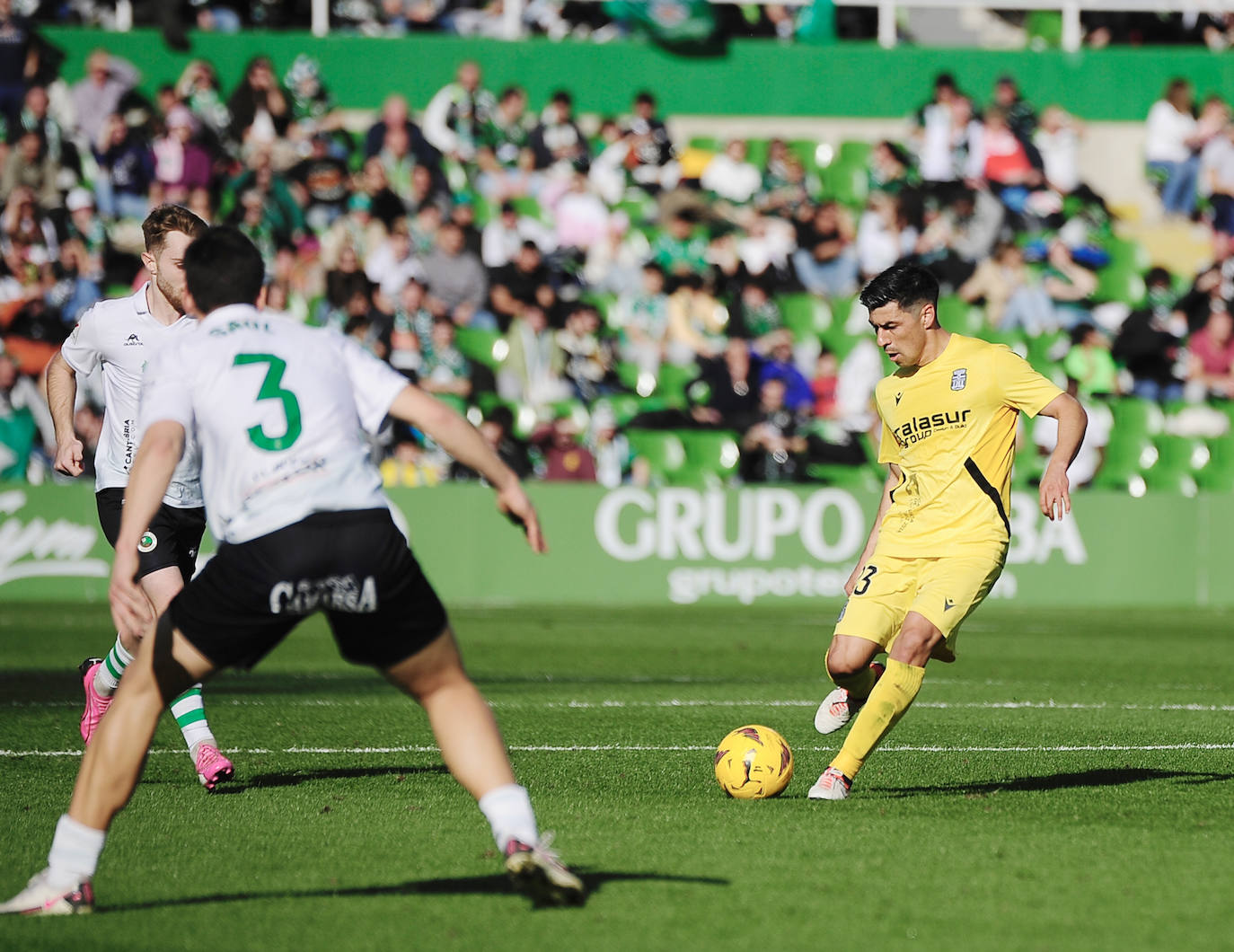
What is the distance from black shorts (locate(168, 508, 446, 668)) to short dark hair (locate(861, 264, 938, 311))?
303 cm

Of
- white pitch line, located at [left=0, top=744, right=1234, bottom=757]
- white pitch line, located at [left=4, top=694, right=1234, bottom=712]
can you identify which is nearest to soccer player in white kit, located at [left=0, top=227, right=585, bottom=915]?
white pitch line, located at [left=0, top=744, right=1234, bottom=757]

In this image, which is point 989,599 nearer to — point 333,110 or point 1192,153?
point 1192,153

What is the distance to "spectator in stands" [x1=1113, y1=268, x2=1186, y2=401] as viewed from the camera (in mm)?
20531

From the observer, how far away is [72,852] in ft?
16.4

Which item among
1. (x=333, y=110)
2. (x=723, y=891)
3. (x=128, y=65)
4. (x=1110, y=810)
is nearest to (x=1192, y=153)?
(x=333, y=110)

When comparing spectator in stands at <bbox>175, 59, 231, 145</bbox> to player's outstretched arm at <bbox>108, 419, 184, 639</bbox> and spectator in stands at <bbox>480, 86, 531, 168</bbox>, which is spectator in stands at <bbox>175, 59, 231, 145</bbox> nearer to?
→ spectator in stands at <bbox>480, 86, 531, 168</bbox>

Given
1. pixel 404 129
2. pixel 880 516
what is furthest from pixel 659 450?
pixel 880 516

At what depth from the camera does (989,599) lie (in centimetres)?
1906

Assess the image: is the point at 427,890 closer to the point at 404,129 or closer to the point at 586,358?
the point at 586,358

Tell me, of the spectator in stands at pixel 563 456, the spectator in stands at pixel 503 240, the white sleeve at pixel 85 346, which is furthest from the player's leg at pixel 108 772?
the spectator in stands at pixel 503 240

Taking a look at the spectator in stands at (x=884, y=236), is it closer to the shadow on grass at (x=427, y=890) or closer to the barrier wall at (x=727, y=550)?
the barrier wall at (x=727, y=550)

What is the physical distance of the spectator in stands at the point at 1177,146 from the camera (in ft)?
76.1

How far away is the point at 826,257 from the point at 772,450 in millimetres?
3619

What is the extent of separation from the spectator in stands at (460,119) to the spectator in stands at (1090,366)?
762 centimetres
